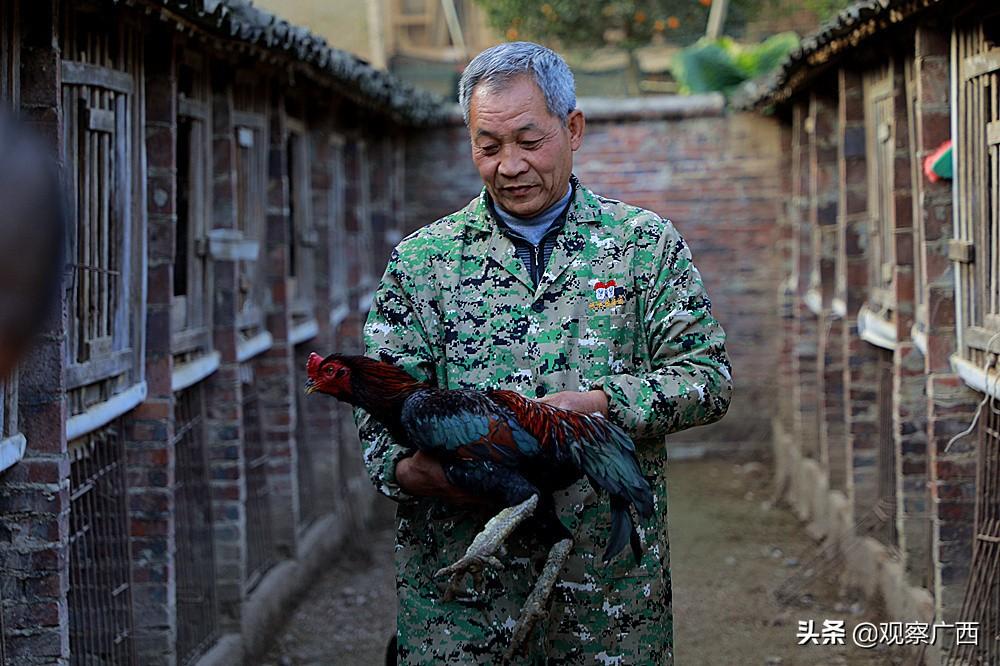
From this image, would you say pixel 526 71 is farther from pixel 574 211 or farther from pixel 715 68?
pixel 715 68

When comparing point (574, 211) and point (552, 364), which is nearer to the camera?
point (552, 364)

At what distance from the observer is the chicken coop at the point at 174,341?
461 centimetres

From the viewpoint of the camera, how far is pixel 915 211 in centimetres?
716

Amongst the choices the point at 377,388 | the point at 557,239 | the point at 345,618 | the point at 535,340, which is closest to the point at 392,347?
the point at 377,388

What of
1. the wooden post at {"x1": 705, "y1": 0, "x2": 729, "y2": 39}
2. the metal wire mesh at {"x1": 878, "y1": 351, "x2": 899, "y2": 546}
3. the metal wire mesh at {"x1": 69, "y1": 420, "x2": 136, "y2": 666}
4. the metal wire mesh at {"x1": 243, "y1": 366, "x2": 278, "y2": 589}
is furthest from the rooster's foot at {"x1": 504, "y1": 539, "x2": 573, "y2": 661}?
the wooden post at {"x1": 705, "y1": 0, "x2": 729, "y2": 39}

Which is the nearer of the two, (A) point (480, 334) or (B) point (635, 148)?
(A) point (480, 334)

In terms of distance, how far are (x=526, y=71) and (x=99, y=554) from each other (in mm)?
3183

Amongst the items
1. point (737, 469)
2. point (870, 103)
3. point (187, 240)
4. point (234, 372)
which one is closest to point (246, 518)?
point (234, 372)

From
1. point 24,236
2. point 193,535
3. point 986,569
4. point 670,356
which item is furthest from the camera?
point 193,535

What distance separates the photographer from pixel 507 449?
3.20 m

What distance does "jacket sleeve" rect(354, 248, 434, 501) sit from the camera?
337 centimetres

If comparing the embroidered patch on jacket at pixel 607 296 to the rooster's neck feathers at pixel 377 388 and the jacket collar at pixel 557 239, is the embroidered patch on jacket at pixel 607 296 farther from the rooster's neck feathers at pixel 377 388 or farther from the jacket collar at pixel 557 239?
the rooster's neck feathers at pixel 377 388

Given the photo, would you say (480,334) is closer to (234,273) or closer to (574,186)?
(574,186)

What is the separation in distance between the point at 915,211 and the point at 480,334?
435 centimetres
